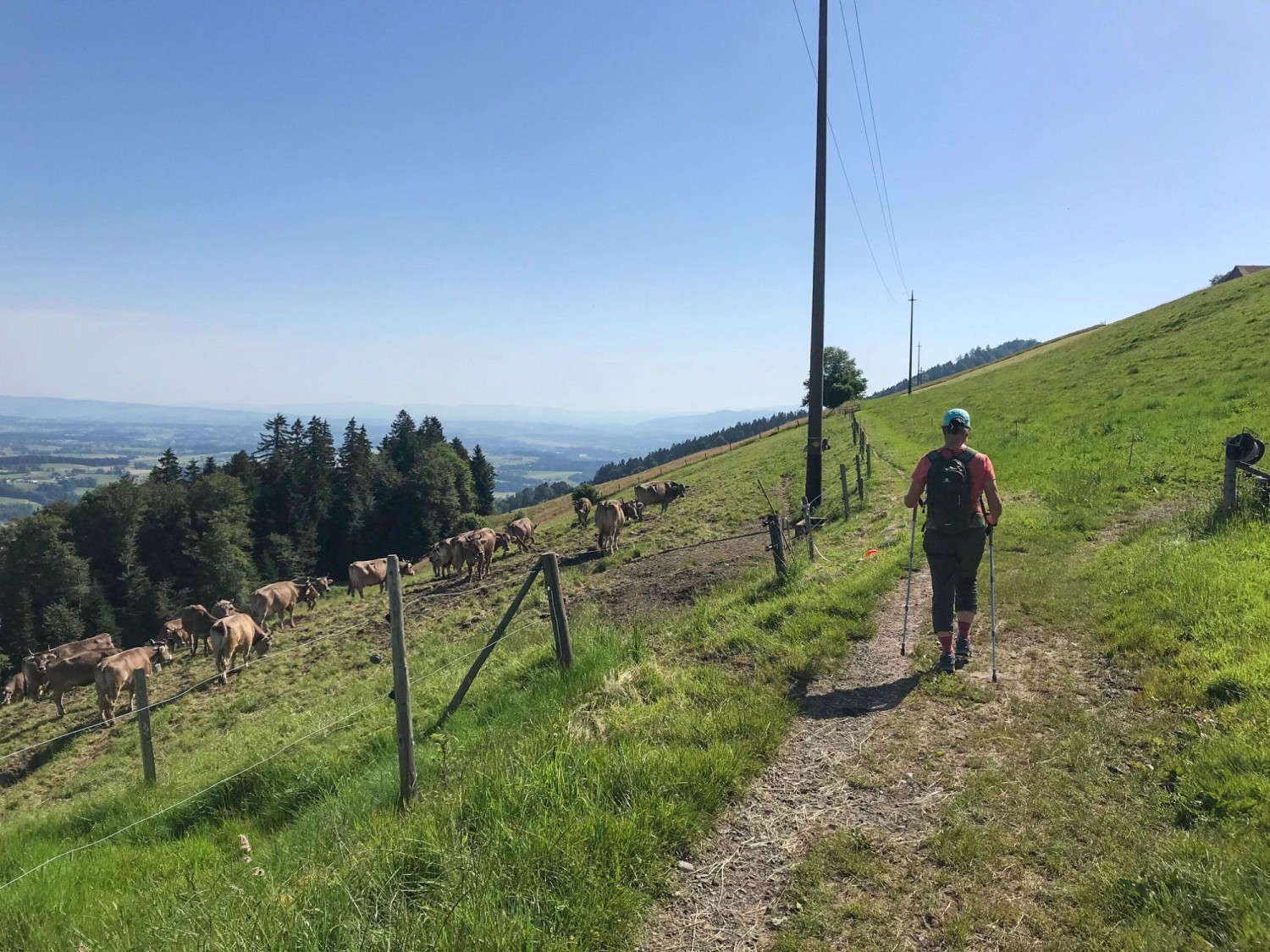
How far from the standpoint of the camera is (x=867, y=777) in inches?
182

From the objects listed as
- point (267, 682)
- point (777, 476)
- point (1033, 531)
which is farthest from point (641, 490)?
point (1033, 531)

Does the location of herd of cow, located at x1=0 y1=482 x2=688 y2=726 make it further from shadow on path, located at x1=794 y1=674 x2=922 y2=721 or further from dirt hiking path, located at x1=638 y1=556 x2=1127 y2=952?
dirt hiking path, located at x1=638 y1=556 x2=1127 y2=952

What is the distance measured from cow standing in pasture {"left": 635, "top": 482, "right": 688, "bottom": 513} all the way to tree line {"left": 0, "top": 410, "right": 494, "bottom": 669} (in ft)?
76.7

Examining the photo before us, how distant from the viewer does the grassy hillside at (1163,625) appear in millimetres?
3166

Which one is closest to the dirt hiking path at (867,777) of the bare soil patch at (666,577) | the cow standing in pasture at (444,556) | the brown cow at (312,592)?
the bare soil patch at (666,577)

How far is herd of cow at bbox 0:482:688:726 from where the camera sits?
17.3m

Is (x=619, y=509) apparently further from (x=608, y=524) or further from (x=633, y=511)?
(x=633, y=511)

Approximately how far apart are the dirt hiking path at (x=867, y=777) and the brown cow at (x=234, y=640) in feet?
55.1

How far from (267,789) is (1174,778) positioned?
8.45 m

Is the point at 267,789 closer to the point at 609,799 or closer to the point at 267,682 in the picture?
the point at 609,799

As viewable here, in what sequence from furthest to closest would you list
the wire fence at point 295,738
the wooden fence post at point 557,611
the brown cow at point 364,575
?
the brown cow at point 364,575, the wooden fence post at point 557,611, the wire fence at point 295,738

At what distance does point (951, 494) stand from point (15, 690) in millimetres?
27328

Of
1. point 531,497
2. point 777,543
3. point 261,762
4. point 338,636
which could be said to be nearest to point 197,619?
point 338,636

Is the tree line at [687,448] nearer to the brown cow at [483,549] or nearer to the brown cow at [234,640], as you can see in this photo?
the brown cow at [483,549]
